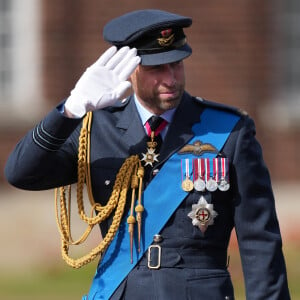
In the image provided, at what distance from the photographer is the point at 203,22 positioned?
14.4 m

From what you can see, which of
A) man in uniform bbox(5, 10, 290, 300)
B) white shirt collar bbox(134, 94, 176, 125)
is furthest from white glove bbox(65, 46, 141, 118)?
white shirt collar bbox(134, 94, 176, 125)

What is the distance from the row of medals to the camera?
5730 millimetres

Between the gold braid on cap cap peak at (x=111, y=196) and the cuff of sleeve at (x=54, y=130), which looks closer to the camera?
the cuff of sleeve at (x=54, y=130)

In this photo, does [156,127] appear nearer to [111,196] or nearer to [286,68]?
[111,196]

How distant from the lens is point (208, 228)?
5.71m

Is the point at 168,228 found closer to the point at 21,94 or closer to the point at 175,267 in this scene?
the point at 175,267

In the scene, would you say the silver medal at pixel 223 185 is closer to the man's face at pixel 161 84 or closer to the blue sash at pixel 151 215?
the blue sash at pixel 151 215

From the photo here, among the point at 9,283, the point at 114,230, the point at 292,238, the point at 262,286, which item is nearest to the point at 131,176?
the point at 114,230

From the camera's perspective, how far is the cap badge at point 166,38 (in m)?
5.80

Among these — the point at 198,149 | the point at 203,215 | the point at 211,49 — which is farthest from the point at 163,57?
the point at 211,49

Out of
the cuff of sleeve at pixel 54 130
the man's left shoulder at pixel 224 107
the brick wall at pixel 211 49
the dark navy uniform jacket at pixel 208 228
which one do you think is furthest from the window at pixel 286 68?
the cuff of sleeve at pixel 54 130

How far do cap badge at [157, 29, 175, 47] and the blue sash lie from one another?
0.39m

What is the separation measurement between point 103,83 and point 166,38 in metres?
0.37

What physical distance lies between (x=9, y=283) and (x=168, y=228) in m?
6.74
